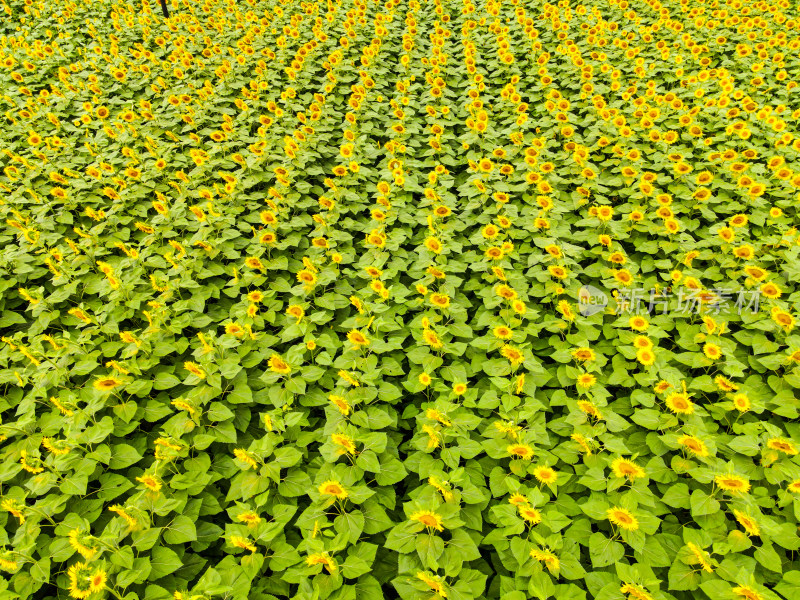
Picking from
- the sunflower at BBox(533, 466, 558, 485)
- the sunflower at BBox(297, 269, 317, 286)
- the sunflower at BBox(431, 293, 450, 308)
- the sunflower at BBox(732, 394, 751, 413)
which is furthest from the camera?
the sunflower at BBox(297, 269, 317, 286)

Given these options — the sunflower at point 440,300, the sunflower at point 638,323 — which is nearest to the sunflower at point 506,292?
the sunflower at point 440,300

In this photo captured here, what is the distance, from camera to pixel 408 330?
4.02 m

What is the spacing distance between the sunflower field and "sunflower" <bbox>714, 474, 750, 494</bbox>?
0.07 feet

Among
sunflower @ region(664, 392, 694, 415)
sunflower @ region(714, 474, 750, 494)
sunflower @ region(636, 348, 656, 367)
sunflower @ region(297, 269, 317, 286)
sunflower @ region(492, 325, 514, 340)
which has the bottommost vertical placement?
sunflower @ region(714, 474, 750, 494)

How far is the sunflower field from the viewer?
8.48 ft

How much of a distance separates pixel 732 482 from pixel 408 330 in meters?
2.55

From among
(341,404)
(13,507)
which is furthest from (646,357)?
(13,507)

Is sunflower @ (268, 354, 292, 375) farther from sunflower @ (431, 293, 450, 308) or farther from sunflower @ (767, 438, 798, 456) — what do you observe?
sunflower @ (767, 438, 798, 456)

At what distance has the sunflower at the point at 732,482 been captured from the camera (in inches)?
98.0

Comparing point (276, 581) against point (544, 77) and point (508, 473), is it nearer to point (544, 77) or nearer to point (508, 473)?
point (508, 473)

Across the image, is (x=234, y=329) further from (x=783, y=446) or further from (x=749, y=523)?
(x=783, y=446)

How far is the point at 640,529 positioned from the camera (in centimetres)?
260

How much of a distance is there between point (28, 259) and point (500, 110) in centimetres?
631

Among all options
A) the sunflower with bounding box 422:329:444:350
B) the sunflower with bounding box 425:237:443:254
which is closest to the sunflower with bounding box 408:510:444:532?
the sunflower with bounding box 422:329:444:350
